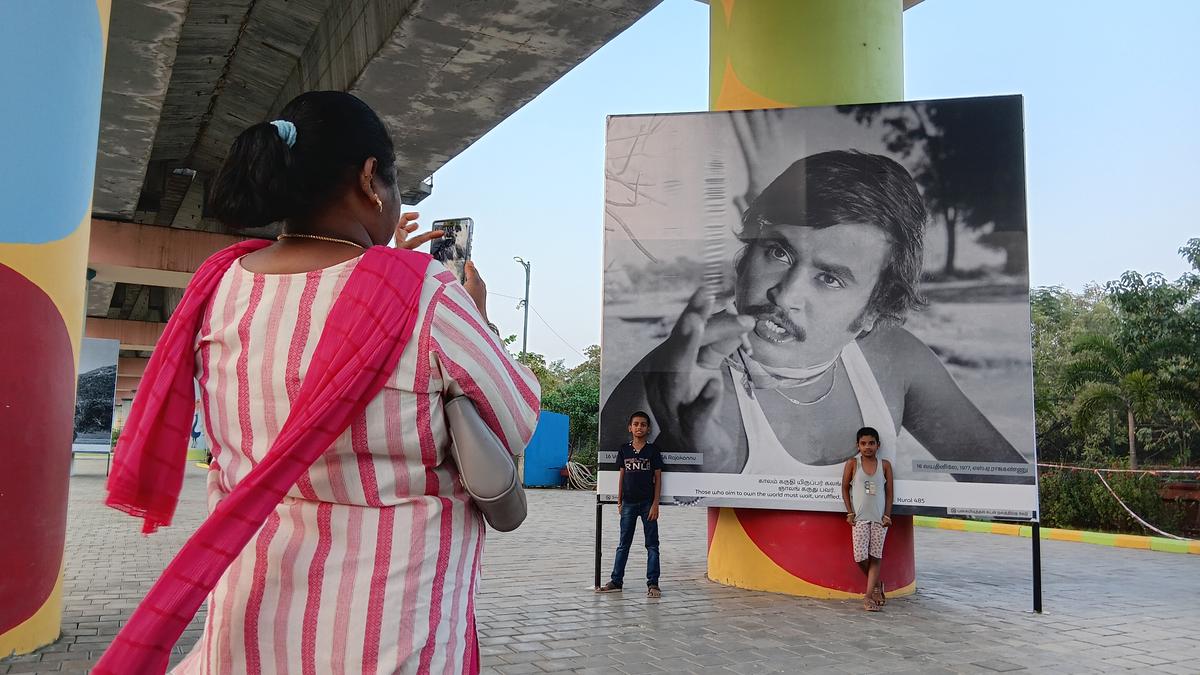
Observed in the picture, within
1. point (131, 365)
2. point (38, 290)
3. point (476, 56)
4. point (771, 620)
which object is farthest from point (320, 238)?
point (131, 365)

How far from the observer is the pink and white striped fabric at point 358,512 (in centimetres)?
148

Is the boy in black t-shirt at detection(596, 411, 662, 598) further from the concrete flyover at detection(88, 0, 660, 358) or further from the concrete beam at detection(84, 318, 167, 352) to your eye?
the concrete beam at detection(84, 318, 167, 352)

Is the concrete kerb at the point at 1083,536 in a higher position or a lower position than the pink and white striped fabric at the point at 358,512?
lower

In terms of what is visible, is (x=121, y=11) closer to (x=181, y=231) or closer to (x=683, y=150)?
(x=683, y=150)

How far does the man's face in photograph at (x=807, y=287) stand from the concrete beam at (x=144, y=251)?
13.0m

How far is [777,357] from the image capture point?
25.0 feet

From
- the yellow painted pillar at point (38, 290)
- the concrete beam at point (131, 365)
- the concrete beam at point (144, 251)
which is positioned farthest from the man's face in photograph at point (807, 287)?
the concrete beam at point (131, 365)

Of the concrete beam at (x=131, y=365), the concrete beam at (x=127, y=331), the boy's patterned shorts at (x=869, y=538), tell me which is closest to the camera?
the boy's patterned shorts at (x=869, y=538)

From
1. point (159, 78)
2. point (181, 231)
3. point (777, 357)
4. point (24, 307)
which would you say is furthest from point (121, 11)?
point (181, 231)

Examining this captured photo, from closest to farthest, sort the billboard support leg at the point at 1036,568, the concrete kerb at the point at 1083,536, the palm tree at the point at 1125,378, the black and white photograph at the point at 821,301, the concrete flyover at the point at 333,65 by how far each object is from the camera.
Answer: the billboard support leg at the point at 1036,568 < the black and white photograph at the point at 821,301 < the concrete flyover at the point at 333,65 < the concrete kerb at the point at 1083,536 < the palm tree at the point at 1125,378

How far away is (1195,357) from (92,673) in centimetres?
1856

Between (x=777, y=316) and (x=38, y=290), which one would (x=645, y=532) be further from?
(x=38, y=290)

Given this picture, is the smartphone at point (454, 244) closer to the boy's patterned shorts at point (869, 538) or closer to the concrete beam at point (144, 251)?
the boy's patterned shorts at point (869, 538)

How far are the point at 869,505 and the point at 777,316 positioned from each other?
1.67m
